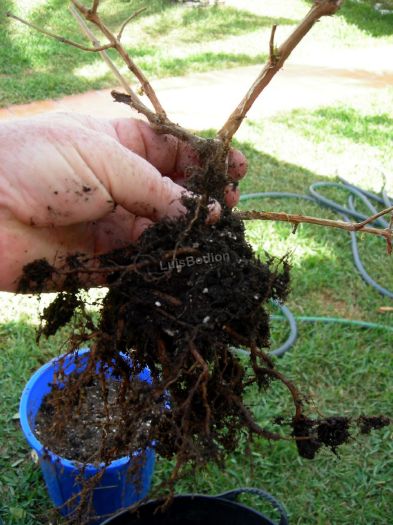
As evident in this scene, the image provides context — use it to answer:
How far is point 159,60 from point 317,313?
161 inches

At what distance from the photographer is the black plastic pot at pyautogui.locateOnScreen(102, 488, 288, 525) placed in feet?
A: 5.07

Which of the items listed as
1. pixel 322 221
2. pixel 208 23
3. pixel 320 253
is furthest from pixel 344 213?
pixel 208 23

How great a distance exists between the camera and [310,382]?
2.39 m

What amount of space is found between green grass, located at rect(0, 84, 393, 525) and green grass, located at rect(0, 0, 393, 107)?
231cm

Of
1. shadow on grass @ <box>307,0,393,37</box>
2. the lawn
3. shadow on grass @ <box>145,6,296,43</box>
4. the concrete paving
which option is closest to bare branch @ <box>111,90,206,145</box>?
the lawn

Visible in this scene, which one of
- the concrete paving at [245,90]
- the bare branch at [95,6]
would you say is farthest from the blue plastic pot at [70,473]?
the concrete paving at [245,90]

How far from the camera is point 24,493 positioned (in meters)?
1.91

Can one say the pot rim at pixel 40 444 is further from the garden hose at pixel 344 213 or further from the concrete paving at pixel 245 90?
the concrete paving at pixel 245 90

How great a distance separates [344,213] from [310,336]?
48.8 inches

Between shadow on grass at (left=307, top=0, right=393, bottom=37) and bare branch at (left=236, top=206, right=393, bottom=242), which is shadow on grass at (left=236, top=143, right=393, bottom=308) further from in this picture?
shadow on grass at (left=307, top=0, right=393, bottom=37)

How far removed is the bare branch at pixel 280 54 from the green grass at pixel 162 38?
153 inches

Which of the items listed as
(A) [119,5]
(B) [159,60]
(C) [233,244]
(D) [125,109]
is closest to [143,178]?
(C) [233,244]

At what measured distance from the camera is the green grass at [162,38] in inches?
209

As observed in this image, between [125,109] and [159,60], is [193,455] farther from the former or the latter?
[159,60]
